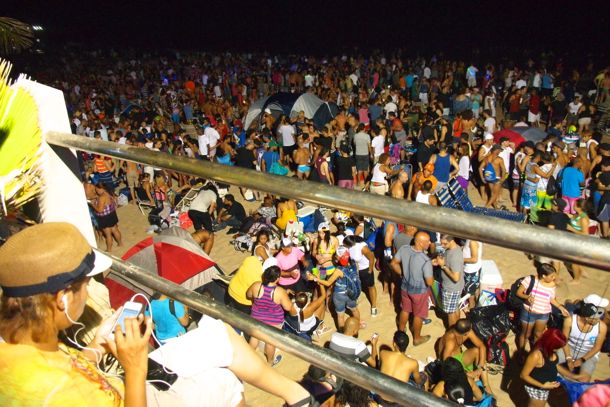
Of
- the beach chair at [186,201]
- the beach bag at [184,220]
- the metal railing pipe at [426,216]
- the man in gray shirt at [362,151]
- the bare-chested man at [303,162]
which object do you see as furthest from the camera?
the man in gray shirt at [362,151]

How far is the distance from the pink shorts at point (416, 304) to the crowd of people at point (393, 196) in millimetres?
20

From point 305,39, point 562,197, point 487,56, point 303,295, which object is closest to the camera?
point 303,295

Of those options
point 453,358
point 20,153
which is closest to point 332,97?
point 453,358

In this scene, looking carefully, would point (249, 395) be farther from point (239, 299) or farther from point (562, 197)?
point (562, 197)

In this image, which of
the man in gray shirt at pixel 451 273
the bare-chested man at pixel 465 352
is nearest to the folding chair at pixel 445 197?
the man in gray shirt at pixel 451 273

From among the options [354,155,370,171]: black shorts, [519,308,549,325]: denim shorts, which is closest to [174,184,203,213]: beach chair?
[354,155,370,171]: black shorts

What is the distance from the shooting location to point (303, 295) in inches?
235

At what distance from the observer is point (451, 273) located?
19.3ft

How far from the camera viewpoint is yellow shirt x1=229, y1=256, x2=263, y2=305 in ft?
→ 19.4

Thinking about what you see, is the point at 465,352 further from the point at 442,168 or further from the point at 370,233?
the point at 442,168

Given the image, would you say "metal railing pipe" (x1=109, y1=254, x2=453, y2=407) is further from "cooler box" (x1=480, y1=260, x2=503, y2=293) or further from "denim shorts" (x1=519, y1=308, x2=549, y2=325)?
"cooler box" (x1=480, y1=260, x2=503, y2=293)

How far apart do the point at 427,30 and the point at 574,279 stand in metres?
32.2

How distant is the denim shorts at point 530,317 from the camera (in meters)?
5.64

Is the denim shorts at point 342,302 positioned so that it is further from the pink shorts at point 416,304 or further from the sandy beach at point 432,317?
the pink shorts at point 416,304
